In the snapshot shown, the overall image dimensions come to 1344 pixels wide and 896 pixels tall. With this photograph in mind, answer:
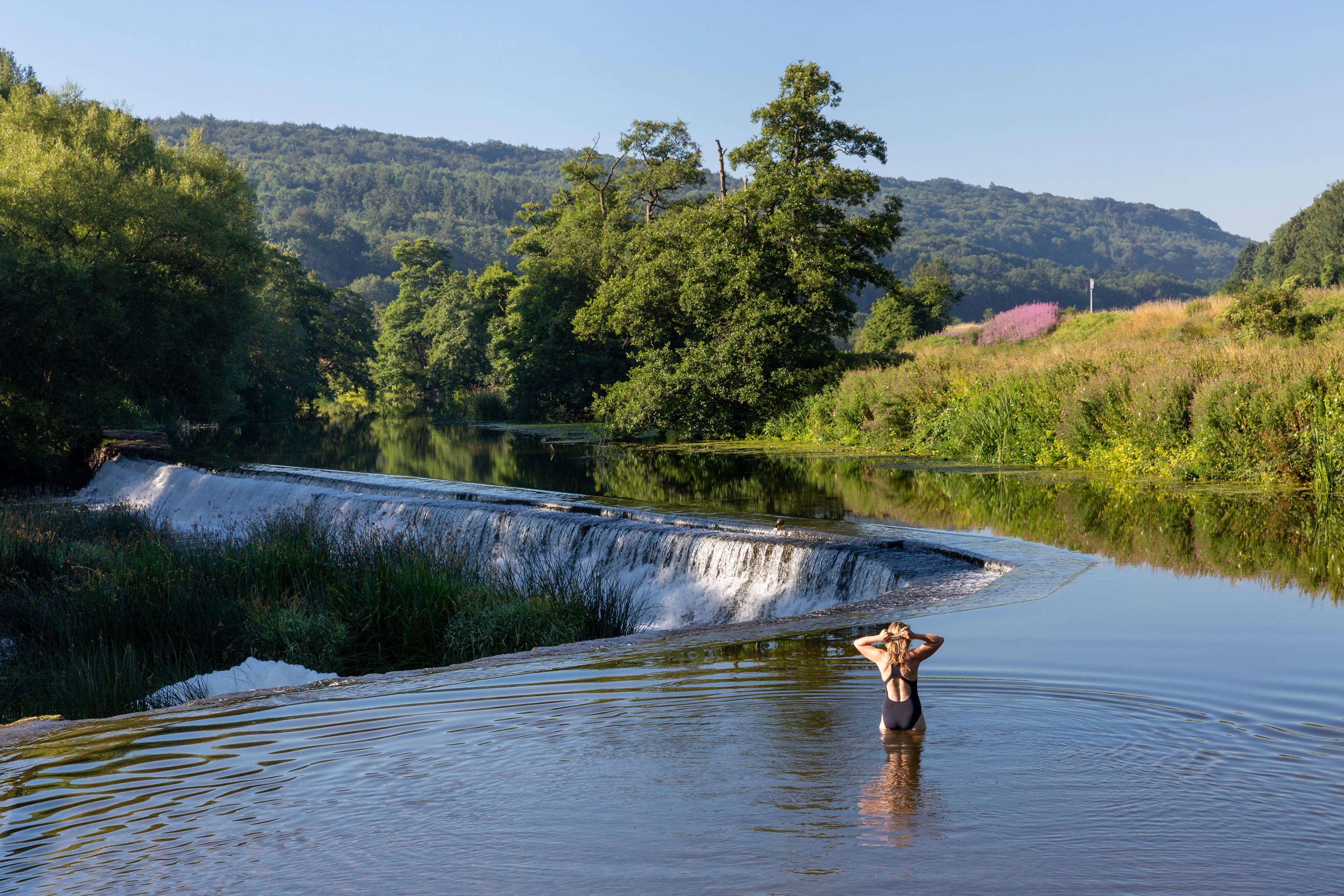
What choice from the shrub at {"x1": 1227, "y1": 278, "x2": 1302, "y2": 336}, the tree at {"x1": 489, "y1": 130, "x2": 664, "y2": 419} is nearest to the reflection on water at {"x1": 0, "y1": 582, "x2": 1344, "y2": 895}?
the shrub at {"x1": 1227, "y1": 278, "x2": 1302, "y2": 336}

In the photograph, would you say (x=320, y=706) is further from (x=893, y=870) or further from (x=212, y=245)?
(x=212, y=245)

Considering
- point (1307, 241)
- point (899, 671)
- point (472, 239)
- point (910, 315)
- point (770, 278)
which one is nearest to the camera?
point (899, 671)

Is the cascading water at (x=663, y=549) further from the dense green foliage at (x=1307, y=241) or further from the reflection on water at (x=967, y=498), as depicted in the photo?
the dense green foliage at (x=1307, y=241)

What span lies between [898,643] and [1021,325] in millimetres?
40672

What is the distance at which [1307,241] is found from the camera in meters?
79.2

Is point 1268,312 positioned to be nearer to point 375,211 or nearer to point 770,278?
point 770,278

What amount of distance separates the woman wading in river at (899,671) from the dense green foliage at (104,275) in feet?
81.9

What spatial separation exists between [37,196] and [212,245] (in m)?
4.40

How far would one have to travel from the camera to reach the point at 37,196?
25.1 metres

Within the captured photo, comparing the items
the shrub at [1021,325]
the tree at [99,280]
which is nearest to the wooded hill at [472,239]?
the shrub at [1021,325]

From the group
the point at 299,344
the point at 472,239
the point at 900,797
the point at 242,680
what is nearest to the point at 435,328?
the point at 299,344

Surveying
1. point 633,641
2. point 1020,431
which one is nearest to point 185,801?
point 633,641

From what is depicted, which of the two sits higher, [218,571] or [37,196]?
[37,196]

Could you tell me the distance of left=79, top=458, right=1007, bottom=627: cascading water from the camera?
10594 mm
